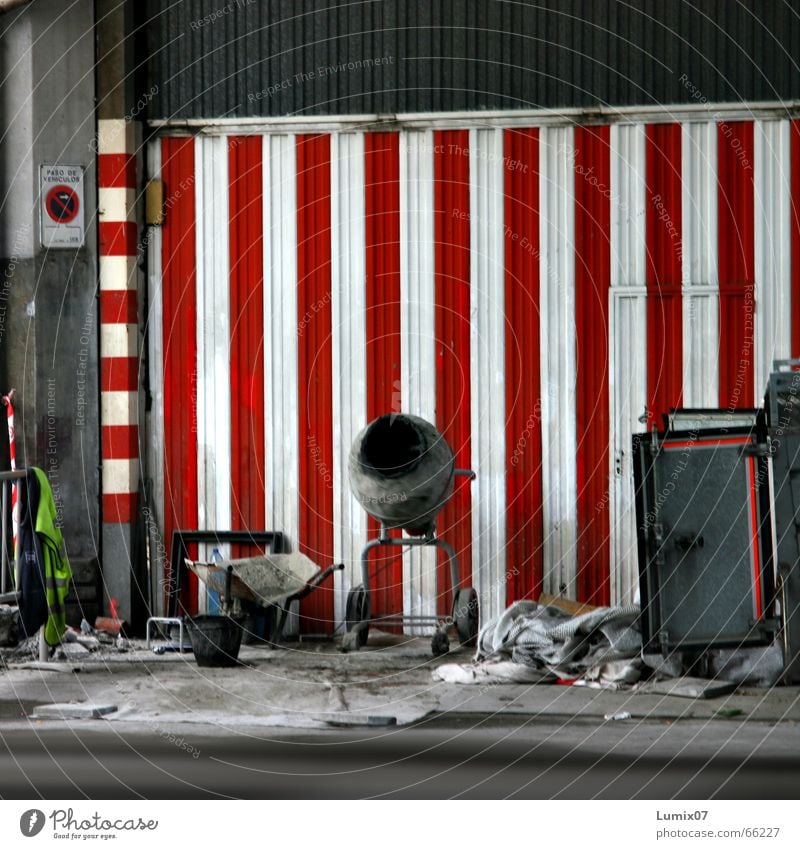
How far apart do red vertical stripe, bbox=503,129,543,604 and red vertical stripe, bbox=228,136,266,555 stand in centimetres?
174

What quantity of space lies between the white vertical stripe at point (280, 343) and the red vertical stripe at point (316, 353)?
6 centimetres

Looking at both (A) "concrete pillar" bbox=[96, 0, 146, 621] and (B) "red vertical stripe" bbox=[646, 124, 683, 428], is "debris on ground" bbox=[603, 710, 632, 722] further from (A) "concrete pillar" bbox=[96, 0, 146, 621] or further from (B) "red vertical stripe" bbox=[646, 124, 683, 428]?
(A) "concrete pillar" bbox=[96, 0, 146, 621]

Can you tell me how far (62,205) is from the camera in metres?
10.2

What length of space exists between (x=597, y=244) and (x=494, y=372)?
44.0 inches

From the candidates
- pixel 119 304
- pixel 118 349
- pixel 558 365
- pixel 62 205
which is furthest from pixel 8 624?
pixel 558 365

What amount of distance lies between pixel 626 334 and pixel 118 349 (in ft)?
11.5

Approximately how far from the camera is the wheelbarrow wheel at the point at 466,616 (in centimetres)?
963

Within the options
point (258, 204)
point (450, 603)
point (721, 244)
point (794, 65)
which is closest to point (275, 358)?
point (258, 204)

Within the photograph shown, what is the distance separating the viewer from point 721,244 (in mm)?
9922
